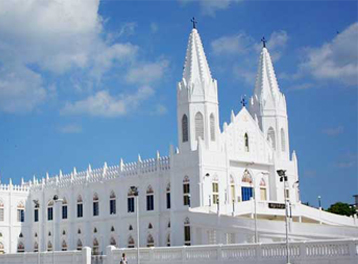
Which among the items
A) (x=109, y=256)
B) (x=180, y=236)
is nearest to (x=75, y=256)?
(x=109, y=256)

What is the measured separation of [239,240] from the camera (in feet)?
153

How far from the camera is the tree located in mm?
95219

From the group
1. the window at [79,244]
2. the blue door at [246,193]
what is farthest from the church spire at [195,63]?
the window at [79,244]

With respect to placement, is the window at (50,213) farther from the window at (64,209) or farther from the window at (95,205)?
the window at (95,205)

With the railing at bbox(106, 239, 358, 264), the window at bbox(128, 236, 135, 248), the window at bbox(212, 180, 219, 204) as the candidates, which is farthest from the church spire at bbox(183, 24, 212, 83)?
the railing at bbox(106, 239, 358, 264)

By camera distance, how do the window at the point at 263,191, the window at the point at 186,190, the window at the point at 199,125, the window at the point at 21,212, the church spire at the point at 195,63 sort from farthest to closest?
the window at the point at 21,212 < the window at the point at 263,191 < the church spire at the point at 195,63 < the window at the point at 199,125 < the window at the point at 186,190

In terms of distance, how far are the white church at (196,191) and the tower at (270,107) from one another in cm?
10

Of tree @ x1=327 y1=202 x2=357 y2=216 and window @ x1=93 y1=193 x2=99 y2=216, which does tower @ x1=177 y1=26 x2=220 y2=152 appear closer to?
window @ x1=93 y1=193 x2=99 y2=216

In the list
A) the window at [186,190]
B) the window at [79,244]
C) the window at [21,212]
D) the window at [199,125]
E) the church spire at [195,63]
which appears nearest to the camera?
the window at [186,190]

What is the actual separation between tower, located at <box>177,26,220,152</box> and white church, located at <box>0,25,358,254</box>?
0.29ft

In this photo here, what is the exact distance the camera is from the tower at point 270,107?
2581 inches

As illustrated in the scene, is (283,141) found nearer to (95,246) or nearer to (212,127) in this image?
(212,127)

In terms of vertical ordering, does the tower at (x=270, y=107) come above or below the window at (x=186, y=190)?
above

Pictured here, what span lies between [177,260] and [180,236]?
19705mm
